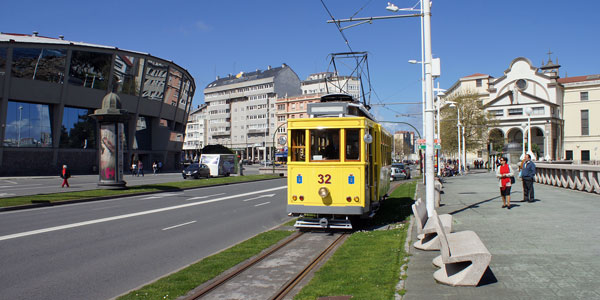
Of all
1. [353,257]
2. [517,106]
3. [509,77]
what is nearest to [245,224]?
[353,257]

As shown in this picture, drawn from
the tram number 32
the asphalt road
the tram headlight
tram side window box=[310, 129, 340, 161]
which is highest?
tram side window box=[310, 129, 340, 161]

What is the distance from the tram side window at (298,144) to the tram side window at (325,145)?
0.22 meters

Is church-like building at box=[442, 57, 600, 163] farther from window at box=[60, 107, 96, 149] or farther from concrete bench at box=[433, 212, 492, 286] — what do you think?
concrete bench at box=[433, 212, 492, 286]

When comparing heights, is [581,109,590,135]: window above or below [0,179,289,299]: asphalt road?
above

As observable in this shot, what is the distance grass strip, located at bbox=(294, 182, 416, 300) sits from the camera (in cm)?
580

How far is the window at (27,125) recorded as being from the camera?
45.1m

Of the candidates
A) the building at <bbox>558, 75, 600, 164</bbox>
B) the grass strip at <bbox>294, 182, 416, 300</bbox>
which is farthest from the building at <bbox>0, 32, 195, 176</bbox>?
the building at <bbox>558, 75, 600, 164</bbox>

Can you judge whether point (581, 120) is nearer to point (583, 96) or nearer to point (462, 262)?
point (583, 96)

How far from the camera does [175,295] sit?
604 centimetres

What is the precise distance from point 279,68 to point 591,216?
10498cm

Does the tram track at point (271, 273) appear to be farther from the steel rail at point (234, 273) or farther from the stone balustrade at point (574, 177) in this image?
the stone balustrade at point (574, 177)

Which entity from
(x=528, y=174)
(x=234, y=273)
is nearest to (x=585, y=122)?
(x=528, y=174)

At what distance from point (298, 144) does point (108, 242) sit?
4.98m

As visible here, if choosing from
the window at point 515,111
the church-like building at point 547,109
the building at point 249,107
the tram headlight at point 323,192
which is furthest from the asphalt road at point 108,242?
the building at point 249,107
